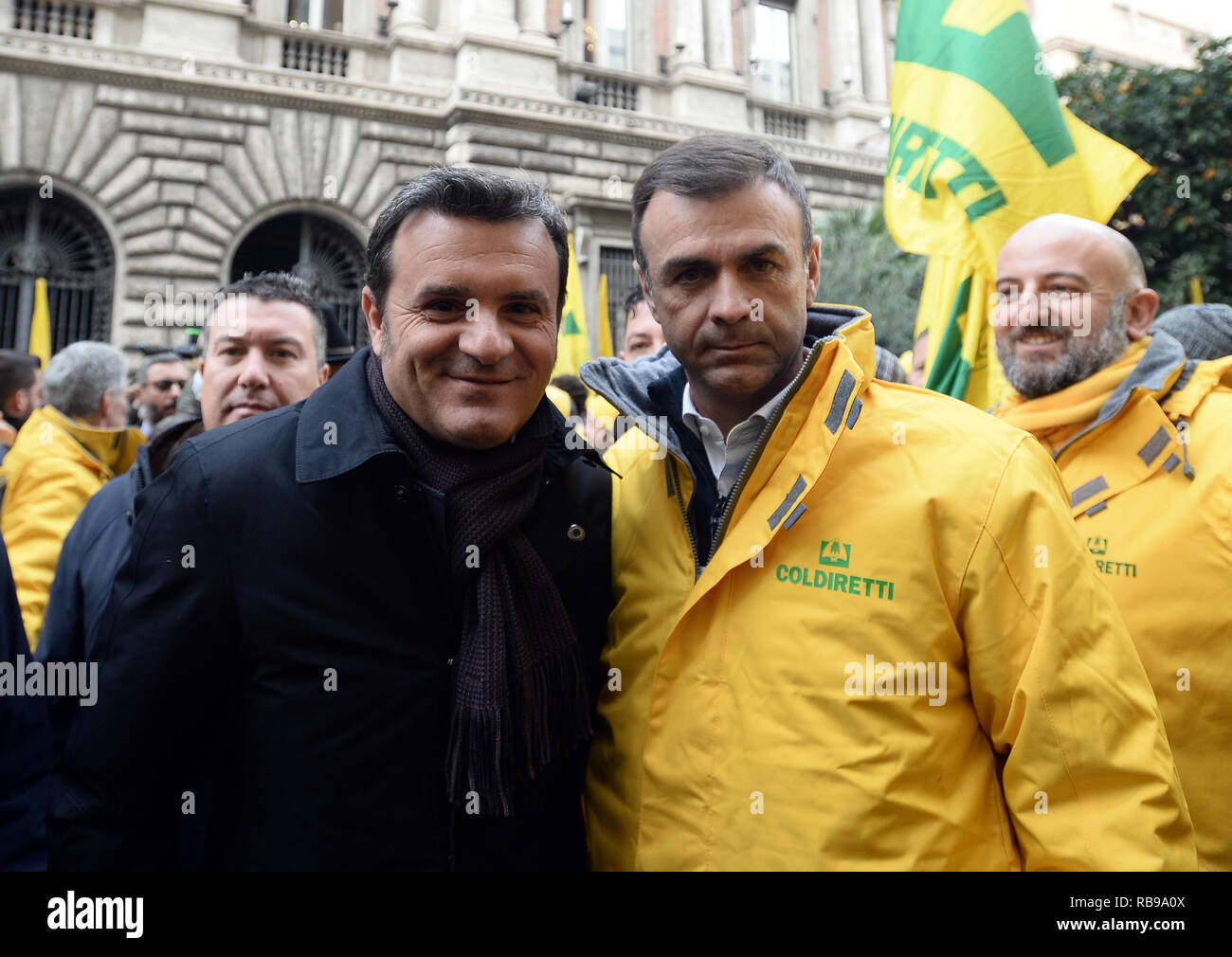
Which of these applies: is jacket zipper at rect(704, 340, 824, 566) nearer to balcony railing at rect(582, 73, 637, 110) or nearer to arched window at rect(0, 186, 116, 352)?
arched window at rect(0, 186, 116, 352)

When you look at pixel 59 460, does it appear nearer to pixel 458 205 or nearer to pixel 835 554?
pixel 458 205

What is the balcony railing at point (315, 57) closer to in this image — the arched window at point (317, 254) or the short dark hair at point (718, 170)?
the arched window at point (317, 254)

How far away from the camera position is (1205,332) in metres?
3.27

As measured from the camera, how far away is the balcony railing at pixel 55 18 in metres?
11.9

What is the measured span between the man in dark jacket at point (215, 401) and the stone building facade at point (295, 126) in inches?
383

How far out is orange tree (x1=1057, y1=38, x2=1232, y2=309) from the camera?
480 inches

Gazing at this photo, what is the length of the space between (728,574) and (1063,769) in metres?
0.65

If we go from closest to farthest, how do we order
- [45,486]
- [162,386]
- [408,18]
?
[45,486] → [162,386] → [408,18]

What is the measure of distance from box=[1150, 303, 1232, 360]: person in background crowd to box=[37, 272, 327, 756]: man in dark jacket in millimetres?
2943

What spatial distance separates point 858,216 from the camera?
48.9 ft

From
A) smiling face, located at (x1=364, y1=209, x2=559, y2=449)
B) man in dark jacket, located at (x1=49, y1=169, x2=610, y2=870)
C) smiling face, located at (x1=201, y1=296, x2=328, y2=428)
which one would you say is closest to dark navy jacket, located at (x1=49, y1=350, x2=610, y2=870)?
man in dark jacket, located at (x1=49, y1=169, x2=610, y2=870)

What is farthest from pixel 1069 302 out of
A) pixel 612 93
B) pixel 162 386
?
pixel 612 93

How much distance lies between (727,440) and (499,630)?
629 millimetres

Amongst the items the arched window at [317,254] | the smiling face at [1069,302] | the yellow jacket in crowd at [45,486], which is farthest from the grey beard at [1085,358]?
the arched window at [317,254]
